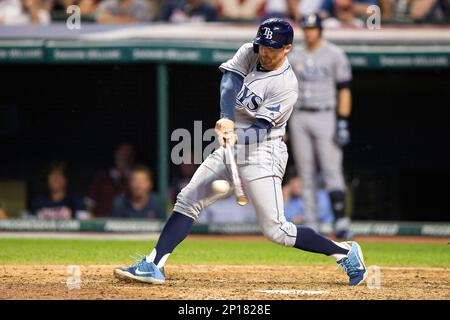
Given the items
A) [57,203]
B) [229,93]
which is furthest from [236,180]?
[57,203]

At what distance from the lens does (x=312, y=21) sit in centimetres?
956

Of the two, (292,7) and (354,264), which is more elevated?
(292,7)

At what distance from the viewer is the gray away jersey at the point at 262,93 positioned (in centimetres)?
Result: 594

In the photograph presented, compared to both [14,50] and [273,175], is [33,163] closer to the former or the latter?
[14,50]

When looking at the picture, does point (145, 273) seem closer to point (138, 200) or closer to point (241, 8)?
point (138, 200)

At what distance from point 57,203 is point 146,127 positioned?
1.29m

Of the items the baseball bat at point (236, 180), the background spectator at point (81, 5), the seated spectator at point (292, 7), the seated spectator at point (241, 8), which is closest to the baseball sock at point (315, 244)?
the baseball bat at point (236, 180)

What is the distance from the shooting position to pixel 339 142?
33.1ft

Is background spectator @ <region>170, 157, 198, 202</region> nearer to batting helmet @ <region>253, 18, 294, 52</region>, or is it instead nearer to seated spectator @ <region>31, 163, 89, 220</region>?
seated spectator @ <region>31, 163, 89, 220</region>

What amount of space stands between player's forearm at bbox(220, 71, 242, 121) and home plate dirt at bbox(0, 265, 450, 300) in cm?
107

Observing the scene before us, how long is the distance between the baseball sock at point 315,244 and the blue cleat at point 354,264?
46 millimetres

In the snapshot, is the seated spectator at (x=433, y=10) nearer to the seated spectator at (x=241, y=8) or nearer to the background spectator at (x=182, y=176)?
the seated spectator at (x=241, y=8)

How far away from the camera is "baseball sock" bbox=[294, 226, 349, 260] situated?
6133 mm

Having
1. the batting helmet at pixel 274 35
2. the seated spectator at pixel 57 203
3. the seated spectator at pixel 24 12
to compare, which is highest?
the batting helmet at pixel 274 35
